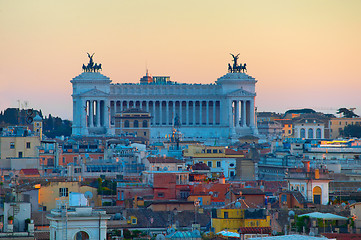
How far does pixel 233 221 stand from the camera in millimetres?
44375

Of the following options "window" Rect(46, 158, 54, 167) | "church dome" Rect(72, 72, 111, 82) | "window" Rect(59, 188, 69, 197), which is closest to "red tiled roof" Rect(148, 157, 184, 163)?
"window" Rect(46, 158, 54, 167)

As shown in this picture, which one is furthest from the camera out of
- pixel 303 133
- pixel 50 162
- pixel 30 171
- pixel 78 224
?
pixel 303 133

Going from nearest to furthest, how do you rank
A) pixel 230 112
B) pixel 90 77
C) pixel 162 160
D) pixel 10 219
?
pixel 10 219
pixel 162 160
pixel 230 112
pixel 90 77

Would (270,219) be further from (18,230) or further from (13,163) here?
(13,163)

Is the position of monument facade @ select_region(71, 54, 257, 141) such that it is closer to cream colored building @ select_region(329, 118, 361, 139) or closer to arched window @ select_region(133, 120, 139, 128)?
arched window @ select_region(133, 120, 139, 128)

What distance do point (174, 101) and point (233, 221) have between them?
12712 cm

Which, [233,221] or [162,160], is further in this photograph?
[162,160]

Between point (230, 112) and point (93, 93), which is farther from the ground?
point (93, 93)

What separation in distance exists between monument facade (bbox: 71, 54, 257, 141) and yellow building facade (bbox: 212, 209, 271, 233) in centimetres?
12007

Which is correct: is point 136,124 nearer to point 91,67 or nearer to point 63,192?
point 91,67

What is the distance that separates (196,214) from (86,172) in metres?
31.7

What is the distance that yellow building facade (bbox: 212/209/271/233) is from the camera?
43.8 meters

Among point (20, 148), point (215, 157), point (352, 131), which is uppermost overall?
point (352, 131)

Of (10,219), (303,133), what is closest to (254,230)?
(10,219)
